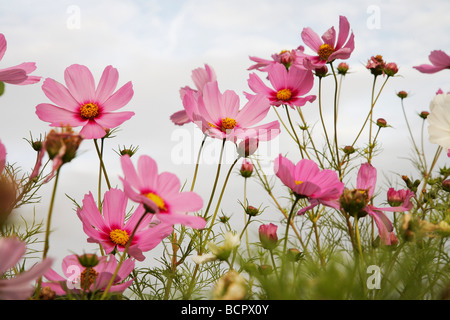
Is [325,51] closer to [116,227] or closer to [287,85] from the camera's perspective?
[287,85]

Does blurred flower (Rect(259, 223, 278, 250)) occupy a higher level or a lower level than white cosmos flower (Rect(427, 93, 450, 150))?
lower

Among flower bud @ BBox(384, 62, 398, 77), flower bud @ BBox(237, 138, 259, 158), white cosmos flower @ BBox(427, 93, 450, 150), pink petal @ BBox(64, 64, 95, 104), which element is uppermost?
flower bud @ BBox(384, 62, 398, 77)

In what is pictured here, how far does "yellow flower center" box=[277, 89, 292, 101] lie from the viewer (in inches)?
31.7

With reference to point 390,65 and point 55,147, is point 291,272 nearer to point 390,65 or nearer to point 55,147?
point 55,147

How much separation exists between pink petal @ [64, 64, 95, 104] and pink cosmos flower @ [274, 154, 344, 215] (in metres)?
0.30

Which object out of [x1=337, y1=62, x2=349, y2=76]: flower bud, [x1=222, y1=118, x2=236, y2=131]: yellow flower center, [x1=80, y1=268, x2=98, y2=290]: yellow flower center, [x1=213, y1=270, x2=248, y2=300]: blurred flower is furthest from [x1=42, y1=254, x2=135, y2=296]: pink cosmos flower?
[x1=337, y1=62, x2=349, y2=76]: flower bud

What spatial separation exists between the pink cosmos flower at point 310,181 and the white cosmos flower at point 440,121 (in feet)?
0.54

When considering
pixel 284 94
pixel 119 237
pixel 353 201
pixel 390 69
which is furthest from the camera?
pixel 390 69

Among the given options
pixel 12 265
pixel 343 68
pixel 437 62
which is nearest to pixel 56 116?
pixel 12 265

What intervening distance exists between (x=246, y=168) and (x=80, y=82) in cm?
38

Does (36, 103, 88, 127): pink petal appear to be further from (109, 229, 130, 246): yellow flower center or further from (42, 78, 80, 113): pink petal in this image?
(109, 229, 130, 246): yellow flower center

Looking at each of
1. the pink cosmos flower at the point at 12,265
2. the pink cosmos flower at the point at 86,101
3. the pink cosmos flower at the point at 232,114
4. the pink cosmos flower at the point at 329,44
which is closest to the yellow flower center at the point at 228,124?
the pink cosmos flower at the point at 232,114

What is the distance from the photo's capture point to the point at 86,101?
2.01 feet

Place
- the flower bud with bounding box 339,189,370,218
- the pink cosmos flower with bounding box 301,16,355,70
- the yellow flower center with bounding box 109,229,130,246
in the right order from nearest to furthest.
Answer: the flower bud with bounding box 339,189,370,218
the yellow flower center with bounding box 109,229,130,246
the pink cosmos flower with bounding box 301,16,355,70
